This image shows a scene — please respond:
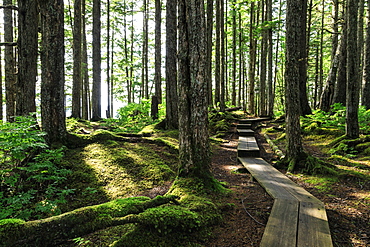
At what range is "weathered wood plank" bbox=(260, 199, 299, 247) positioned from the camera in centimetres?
262

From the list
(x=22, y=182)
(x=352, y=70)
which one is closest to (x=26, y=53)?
(x=22, y=182)

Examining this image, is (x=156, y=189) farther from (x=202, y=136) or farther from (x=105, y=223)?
(x=105, y=223)

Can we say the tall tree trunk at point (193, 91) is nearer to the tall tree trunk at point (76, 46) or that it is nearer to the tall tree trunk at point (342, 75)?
the tall tree trunk at point (342, 75)

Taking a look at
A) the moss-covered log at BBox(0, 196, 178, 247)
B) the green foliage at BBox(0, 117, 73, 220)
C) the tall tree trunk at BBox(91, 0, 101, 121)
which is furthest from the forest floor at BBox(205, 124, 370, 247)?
the tall tree trunk at BBox(91, 0, 101, 121)

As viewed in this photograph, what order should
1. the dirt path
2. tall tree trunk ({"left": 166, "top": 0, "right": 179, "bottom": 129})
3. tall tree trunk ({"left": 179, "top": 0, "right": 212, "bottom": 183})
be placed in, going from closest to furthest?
the dirt path
tall tree trunk ({"left": 179, "top": 0, "right": 212, "bottom": 183})
tall tree trunk ({"left": 166, "top": 0, "right": 179, "bottom": 129})

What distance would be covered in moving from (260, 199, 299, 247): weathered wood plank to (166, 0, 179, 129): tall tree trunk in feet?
21.3

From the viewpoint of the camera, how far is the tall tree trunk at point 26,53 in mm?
6773

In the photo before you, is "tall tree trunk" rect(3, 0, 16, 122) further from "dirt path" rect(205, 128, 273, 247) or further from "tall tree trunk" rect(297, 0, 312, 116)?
"tall tree trunk" rect(297, 0, 312, 116)

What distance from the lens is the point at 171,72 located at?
9875 millimetres

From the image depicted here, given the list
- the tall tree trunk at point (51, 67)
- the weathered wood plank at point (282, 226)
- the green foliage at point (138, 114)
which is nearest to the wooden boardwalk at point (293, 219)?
the weathered wood plank at point (282, 226)

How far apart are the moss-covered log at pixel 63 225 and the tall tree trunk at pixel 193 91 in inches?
53.0

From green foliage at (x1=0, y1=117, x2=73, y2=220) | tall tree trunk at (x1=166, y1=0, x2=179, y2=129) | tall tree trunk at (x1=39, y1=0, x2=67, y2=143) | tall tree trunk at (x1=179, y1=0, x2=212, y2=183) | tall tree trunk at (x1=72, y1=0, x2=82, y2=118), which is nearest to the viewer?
green foliage at (x1=0, y1=117, x2=73, y2=220)

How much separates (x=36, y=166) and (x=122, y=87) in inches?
1135

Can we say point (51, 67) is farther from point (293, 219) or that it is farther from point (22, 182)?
point (293, 219)
